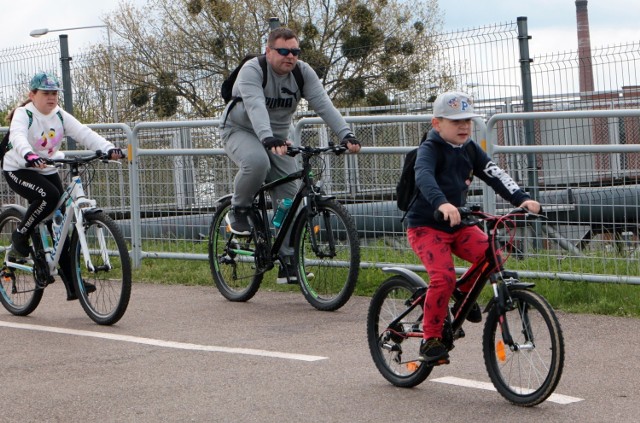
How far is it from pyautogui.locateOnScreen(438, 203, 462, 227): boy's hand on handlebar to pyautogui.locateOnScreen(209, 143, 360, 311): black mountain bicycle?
3121mm

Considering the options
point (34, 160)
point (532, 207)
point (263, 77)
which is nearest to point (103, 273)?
point (34, 160)

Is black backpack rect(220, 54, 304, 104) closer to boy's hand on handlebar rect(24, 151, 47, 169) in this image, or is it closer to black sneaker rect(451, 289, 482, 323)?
boy's hand on handlebar rect(24, 151, 47, 169)

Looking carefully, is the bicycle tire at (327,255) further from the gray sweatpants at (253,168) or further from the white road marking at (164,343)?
the white road marking at (164,343)

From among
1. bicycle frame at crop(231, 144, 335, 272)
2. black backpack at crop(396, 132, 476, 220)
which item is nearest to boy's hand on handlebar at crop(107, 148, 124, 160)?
bicycle frame at crop(231, 144, 335, 272)

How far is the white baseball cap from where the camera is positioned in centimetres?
622

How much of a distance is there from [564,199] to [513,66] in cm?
432

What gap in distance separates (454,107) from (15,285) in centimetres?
475

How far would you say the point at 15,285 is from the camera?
32.2ft

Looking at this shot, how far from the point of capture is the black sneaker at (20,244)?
950cm

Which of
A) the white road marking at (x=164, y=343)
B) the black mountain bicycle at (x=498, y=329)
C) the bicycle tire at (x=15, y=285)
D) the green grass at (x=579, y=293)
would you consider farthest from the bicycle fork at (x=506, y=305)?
A: the bicycle tire at (x=15, y=285)

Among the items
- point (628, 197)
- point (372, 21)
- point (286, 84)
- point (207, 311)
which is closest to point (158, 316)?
point (207, 311)

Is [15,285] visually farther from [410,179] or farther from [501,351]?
[501,351]

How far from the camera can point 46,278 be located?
9398 millimetres

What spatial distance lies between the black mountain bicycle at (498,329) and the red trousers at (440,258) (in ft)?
0.27
